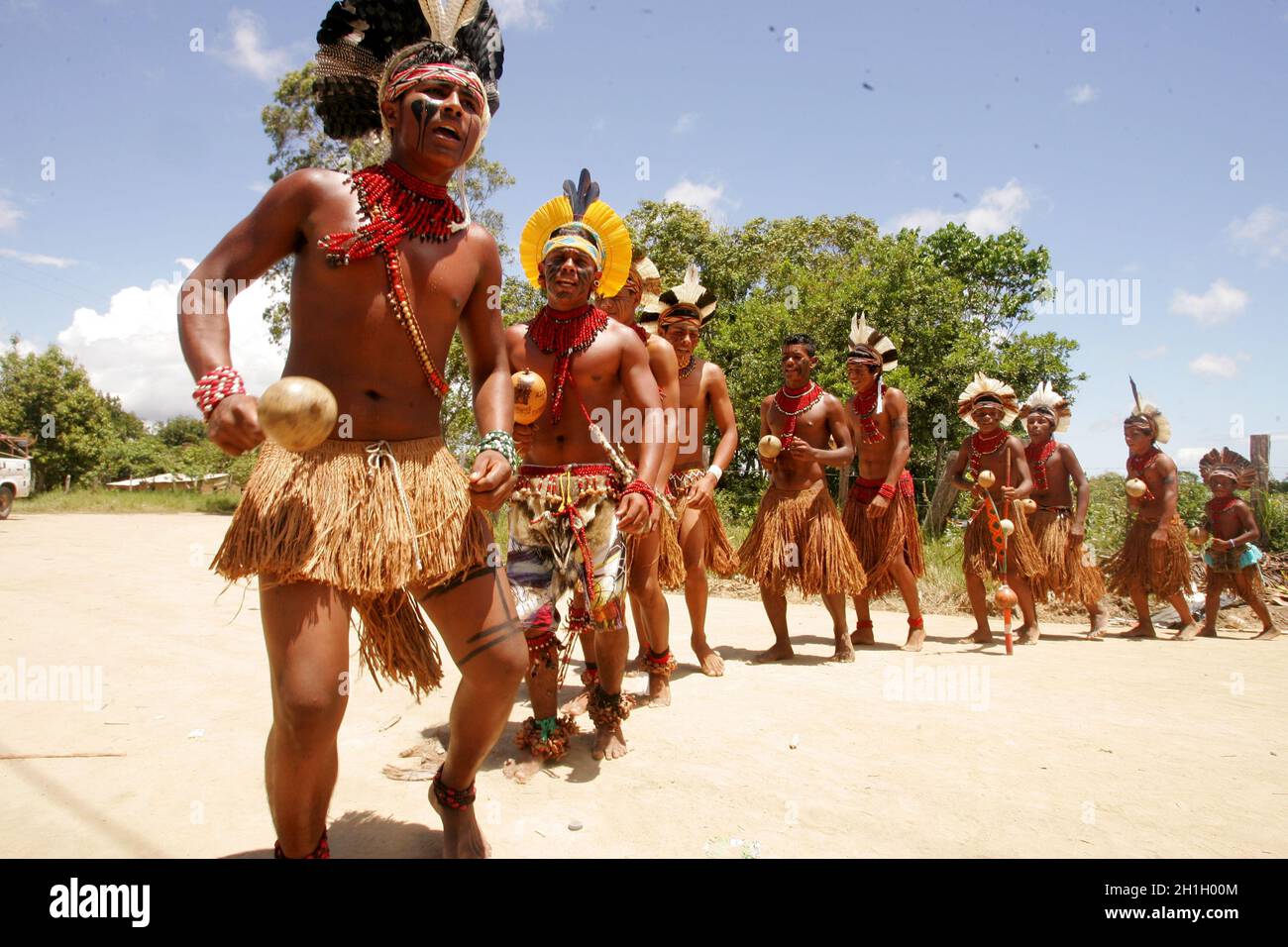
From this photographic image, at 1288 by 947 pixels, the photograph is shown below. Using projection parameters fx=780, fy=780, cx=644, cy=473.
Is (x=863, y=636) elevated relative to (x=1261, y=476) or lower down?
lower down

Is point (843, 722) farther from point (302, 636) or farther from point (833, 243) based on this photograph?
point (833, 243)

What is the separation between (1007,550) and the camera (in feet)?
20.3

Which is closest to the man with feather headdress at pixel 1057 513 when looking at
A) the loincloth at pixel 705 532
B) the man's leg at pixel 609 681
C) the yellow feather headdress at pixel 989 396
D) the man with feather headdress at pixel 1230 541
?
the yellow feather headdress at pixel 989 396

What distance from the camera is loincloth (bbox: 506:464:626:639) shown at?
3.02 m

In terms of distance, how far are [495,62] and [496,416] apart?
109 cm

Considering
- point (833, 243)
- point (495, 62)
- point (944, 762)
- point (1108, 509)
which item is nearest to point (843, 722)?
point (944, 762)

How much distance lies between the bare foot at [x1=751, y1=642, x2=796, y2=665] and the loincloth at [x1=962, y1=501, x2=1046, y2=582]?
202 cm

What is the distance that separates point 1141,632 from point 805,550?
145 inches

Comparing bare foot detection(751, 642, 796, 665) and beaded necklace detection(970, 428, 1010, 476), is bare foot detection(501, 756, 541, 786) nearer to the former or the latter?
Answer: bare foot detection(751, 642, 796, 665)

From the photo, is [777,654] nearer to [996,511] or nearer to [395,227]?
[996,511]

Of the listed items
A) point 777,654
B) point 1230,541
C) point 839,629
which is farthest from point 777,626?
point 1230,541

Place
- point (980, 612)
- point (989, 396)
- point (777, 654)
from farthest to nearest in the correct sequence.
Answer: point (989, 396), point (980, 612), point (777, 654)

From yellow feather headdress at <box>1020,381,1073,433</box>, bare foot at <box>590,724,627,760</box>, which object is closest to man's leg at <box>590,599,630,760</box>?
bare foot at <box>590,724,627,760</box>

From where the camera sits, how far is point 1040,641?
20.2ft
